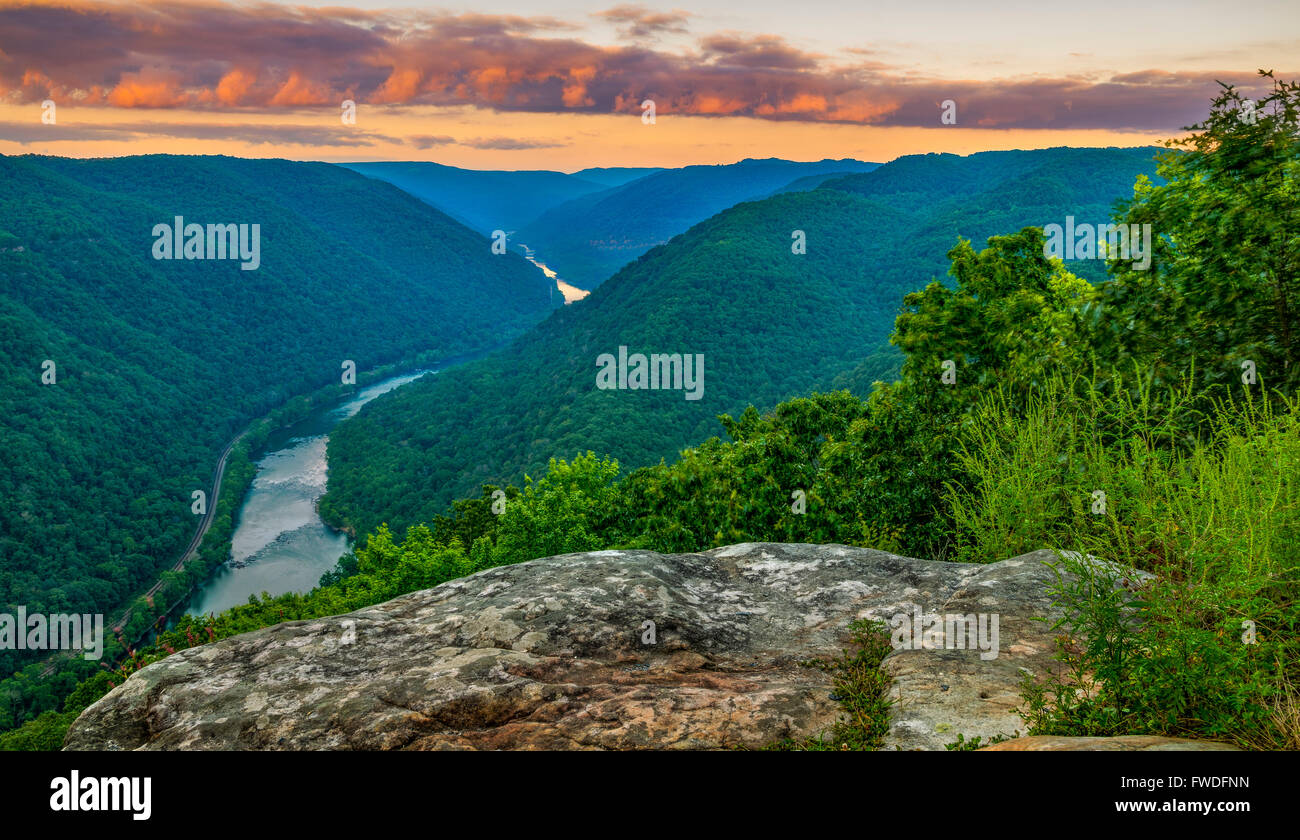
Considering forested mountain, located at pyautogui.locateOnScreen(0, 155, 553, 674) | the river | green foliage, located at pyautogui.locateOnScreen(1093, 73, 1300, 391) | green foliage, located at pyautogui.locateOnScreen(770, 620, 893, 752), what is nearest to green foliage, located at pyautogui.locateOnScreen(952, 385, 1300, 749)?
green foliage, located at pyautogui.locateOnScreen(770, 620, 893, 752)

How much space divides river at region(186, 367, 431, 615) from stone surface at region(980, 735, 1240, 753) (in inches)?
3659

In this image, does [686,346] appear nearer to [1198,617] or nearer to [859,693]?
[859,693]

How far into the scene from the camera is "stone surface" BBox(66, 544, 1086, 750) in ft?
16.2

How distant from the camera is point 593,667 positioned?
600cm

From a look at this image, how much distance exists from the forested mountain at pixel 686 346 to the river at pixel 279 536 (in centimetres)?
450

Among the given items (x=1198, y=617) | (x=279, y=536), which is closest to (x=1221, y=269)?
(x=1198, y=617)

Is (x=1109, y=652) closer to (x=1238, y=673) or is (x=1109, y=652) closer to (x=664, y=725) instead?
(x=1238, y=673)

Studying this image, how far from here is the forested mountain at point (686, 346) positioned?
104 meters

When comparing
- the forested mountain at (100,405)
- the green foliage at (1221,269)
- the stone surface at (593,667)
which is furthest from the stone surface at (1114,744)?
the forested mountain at (100,405)

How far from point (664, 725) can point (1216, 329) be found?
10.9 metres

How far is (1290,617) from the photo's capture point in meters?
4.57

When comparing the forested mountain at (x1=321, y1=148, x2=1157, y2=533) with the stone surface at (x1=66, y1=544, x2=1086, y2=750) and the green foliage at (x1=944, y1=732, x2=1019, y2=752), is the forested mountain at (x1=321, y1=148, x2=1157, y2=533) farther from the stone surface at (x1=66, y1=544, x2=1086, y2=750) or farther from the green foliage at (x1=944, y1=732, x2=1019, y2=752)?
the green foliage at (x1=944, y1=732, x2=1019, y2=752)

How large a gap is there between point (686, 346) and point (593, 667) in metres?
122
